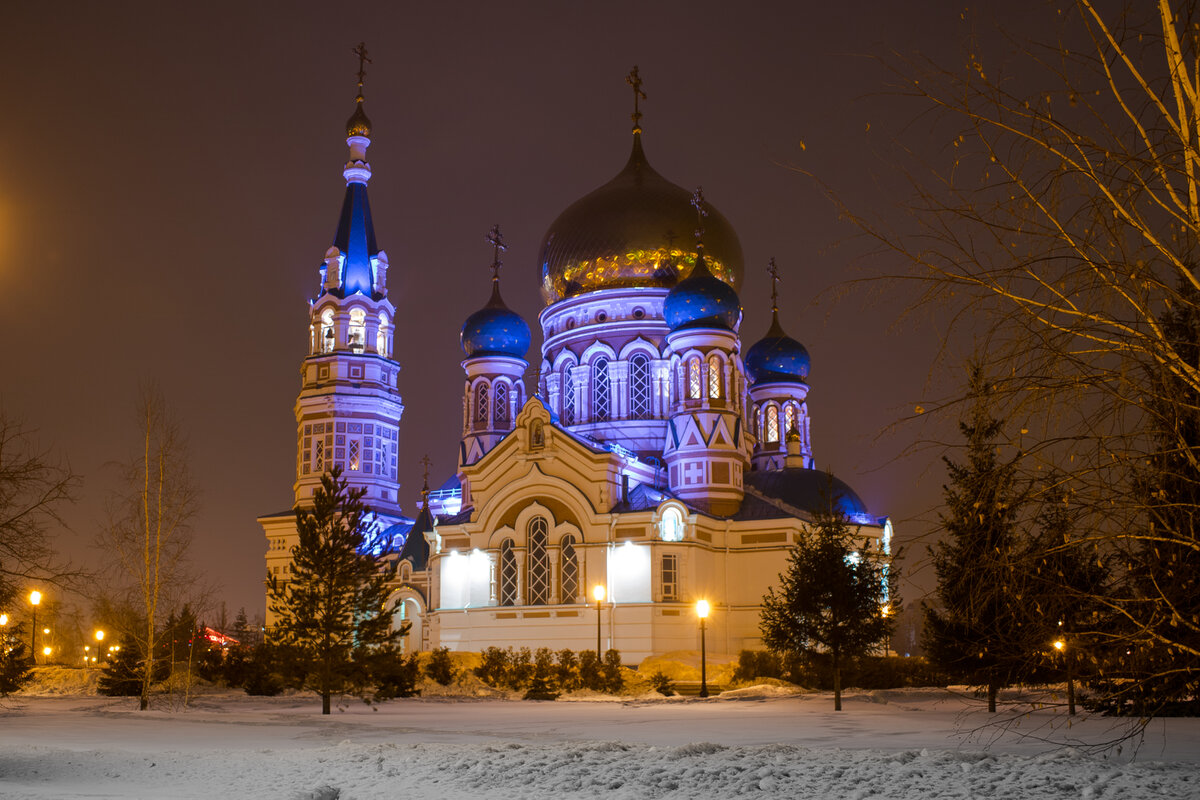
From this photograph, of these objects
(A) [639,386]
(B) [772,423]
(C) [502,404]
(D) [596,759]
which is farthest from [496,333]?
(D) [596,759]

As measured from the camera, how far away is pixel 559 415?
47156 millimetres

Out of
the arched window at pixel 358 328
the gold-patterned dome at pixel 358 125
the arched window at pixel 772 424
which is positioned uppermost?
the gold-patterned dome at pixel 358 125

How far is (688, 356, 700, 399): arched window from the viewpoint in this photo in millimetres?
41125

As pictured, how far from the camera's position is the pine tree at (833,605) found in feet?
78.6

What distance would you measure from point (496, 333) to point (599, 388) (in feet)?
16.4

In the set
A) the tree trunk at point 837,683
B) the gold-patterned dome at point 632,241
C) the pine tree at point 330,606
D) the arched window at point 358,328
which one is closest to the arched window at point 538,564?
the gold-patterned dome at point 632,241

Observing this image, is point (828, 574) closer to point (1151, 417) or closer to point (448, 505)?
point (1151, 417)

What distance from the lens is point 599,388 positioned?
4644 cm

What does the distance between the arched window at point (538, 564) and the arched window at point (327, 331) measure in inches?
648

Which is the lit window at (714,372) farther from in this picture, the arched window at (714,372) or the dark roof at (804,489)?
the dark roof at (804,489)

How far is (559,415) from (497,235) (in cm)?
917

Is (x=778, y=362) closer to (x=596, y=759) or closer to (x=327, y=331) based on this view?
(x=327, y=331)

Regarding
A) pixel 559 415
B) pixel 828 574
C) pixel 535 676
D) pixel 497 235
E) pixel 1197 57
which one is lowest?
pixel 535 676

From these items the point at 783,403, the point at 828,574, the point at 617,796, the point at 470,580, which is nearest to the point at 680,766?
the point at 617,796
